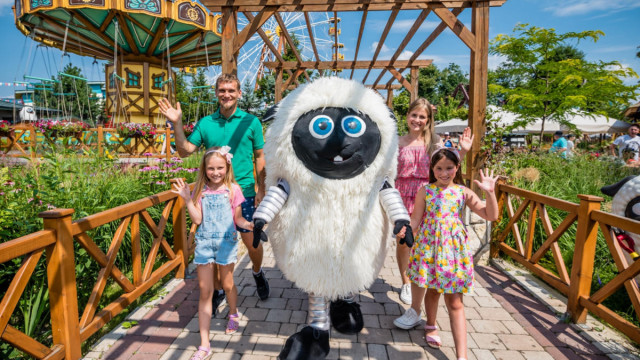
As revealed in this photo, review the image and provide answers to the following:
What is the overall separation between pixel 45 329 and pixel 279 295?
1809 mm

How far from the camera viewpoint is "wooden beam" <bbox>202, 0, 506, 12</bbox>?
134 inches

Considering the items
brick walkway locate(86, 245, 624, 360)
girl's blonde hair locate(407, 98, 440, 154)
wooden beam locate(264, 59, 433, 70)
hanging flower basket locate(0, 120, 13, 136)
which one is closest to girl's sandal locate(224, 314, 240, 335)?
brick walkway locate(86, 245, 624, 360)

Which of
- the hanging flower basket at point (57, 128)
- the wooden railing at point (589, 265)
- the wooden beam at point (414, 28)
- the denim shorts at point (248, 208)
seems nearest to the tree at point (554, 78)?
the wooden beam at point (414, 28)

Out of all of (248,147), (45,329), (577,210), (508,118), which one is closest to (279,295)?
(248,147)

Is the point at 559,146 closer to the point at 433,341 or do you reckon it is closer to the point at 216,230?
the point at 433,341

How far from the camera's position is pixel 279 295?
3.00 meters

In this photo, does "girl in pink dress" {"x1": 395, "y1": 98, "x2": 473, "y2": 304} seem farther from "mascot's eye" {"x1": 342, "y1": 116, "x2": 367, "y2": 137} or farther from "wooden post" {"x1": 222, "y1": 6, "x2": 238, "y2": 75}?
"wooden post" {"x1": 222, "y1": 6, "x2": 238, "y2": 75}

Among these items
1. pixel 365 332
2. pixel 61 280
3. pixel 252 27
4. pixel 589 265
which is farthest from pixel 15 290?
pixel 589 265

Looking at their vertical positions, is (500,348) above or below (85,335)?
below

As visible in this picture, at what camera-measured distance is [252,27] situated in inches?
138

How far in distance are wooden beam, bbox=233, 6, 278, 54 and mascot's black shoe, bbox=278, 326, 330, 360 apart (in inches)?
112

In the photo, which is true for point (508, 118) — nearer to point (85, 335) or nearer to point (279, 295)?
point (279, 295)

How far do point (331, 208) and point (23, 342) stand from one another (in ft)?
5.61

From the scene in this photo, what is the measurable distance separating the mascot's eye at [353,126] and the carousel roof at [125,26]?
1005 cm
